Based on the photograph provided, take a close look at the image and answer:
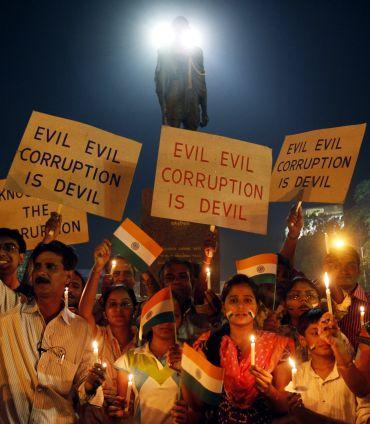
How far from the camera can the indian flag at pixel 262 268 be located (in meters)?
3.73

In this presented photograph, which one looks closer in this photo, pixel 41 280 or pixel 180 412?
pixel 180 412

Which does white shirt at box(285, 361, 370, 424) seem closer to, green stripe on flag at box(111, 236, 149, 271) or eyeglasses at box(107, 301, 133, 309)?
eyeglasses at box(107, 301, 133, 309)

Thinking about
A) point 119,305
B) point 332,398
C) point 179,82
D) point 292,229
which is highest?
point 179,82

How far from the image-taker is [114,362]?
3291mm

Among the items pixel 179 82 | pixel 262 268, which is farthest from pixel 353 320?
pixel 179 82

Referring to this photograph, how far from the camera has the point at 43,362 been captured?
2756 mm

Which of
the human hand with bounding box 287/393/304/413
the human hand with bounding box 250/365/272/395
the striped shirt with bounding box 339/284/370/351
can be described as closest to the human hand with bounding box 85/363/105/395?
the human hand with bounding box 250/365/272/395

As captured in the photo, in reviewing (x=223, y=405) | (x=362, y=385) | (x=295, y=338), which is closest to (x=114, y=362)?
(x=223, y=405)

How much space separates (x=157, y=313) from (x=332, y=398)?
1.20m

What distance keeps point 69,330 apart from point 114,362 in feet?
1.71

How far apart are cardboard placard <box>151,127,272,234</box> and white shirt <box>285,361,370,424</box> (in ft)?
4.92

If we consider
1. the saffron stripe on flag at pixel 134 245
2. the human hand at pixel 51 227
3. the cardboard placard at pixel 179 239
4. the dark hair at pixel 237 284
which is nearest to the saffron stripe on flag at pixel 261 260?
the dark hair at pixel 237 284

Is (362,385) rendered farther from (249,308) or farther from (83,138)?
(83,138)

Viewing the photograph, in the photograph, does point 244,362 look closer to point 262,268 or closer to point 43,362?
point 262,268
